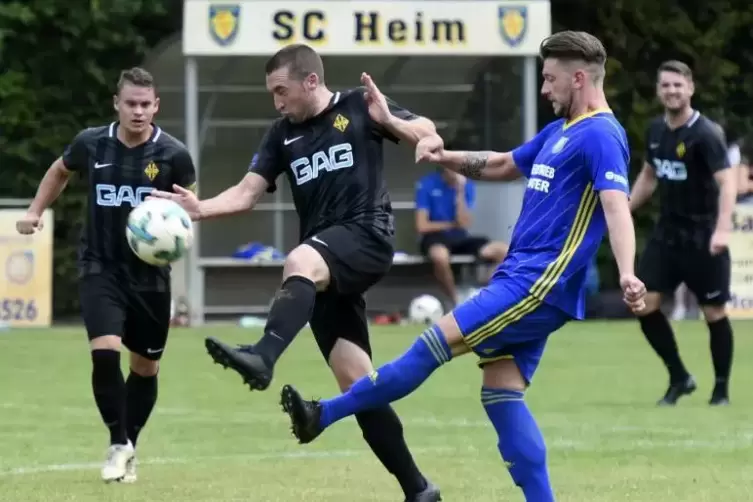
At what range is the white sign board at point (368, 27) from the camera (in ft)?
60.7

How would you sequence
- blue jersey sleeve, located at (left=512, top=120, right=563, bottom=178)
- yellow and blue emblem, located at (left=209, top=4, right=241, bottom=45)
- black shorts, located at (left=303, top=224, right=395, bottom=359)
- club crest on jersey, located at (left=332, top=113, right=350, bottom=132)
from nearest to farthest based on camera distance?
1. blue jersey sleeve, located at (left=512, top=120, right=563, bottom=178)
2. black shorts, located at (left=303, top=224, right=395, bottom=359)
3. club crest on jersey, located at (left=332, top=113, right=350, bottom=132)
4. yellow and blue emblem, located at (left=209, top=4, right=241, bottom=45)

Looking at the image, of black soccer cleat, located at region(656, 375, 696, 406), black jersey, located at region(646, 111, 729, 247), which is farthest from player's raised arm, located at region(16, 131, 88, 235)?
black soccer cleat, located at region(656, 375, 696, 406)

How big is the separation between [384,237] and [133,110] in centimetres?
183

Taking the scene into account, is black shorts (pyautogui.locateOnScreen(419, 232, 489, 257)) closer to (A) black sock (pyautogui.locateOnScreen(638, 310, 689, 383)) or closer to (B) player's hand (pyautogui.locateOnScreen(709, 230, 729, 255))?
(A) black sock (pyautogui.locateOnScreen(638, 310, 689, 383))

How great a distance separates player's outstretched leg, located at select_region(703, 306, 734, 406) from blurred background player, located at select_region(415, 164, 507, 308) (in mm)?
7524

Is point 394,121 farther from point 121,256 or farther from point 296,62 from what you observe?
Answer: point 121,256

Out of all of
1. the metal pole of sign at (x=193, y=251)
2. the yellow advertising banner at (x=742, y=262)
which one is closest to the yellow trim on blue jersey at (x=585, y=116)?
the metal pole of sign at (x=193, y=251)

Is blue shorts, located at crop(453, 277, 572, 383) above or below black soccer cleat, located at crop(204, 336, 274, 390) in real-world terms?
above

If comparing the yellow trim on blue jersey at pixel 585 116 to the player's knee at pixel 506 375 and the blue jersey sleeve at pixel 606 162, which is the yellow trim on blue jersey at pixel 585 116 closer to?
the blue jersey sleeve at pixel 606 162

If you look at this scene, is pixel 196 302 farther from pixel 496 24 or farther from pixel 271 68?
pixel 271 68

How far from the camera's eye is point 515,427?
6277 millimetres

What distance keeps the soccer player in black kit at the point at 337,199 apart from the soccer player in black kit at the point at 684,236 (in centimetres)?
441

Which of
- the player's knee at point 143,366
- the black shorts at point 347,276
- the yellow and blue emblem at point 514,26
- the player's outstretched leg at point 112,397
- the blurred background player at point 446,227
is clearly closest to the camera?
the black shorts at point 347,276

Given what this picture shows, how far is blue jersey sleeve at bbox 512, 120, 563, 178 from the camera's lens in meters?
6.46
